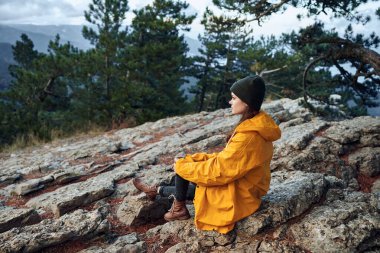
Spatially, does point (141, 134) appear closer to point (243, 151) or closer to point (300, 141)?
point (300, 141)

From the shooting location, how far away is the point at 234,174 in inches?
138

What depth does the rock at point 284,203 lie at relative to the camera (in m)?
4.02

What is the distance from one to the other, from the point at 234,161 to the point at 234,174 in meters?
0.13

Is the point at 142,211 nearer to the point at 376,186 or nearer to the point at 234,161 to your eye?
the point at 234,161

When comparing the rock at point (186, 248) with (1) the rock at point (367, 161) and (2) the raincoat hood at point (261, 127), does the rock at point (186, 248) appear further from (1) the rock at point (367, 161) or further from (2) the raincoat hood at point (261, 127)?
(1) the rock at point (367, 161)

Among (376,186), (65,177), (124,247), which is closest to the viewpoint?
(124,247)

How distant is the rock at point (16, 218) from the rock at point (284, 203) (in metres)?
2.90

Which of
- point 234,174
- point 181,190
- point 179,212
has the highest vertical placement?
point 234,174

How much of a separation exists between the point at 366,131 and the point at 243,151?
499 cm

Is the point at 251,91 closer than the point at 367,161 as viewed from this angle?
Yes

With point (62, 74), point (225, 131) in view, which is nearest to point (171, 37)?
point (62, 74)

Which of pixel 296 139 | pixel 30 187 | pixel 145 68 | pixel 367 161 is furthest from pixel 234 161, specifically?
pixel 145 68

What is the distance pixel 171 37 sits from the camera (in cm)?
2350

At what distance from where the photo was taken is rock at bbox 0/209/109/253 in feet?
12.7
